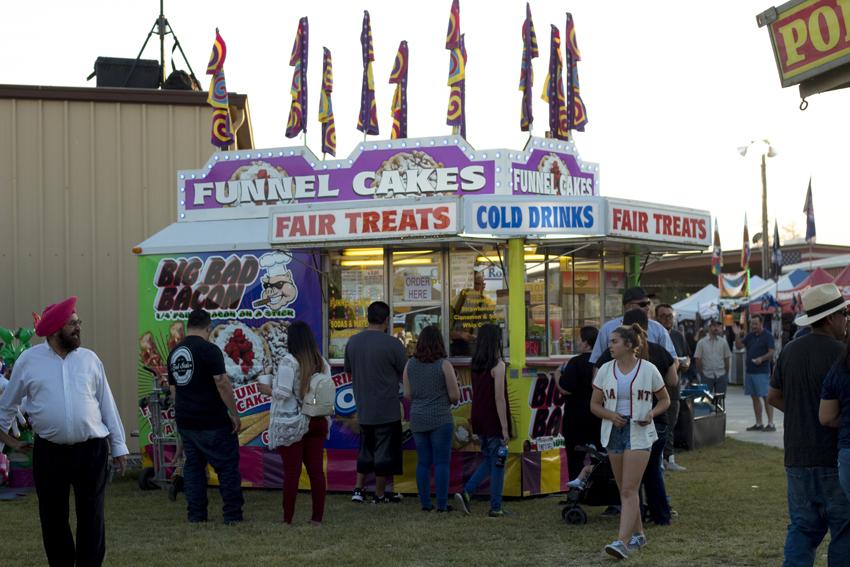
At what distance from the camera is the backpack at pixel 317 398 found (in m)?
9.61

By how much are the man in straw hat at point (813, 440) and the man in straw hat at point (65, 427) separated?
148 inches

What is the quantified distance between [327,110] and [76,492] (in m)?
8.46

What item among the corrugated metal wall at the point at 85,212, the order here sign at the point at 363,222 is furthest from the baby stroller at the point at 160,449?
the corrugated metal wall at the point at 85,212

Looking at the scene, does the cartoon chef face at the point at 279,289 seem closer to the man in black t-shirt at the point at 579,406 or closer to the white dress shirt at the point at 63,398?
the man in black t-shirt at the point at 579,406

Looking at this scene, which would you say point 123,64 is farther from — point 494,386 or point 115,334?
point 494,386

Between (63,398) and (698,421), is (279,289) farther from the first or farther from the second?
(698,421)

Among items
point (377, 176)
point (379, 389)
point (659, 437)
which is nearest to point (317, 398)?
point (379, 389)

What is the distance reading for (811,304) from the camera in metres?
6.19

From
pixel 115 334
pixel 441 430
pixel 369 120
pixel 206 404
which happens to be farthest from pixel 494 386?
pixel 115 334

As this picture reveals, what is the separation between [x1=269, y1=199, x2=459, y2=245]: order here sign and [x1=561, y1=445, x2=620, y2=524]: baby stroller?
7.97ft

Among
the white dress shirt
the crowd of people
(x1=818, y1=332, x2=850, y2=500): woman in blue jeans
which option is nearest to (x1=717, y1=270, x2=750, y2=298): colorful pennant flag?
the crowd of people

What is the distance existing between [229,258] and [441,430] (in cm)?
341

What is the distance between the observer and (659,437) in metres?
9.05

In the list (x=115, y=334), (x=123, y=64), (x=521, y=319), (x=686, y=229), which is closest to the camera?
(x=521, y=319)
